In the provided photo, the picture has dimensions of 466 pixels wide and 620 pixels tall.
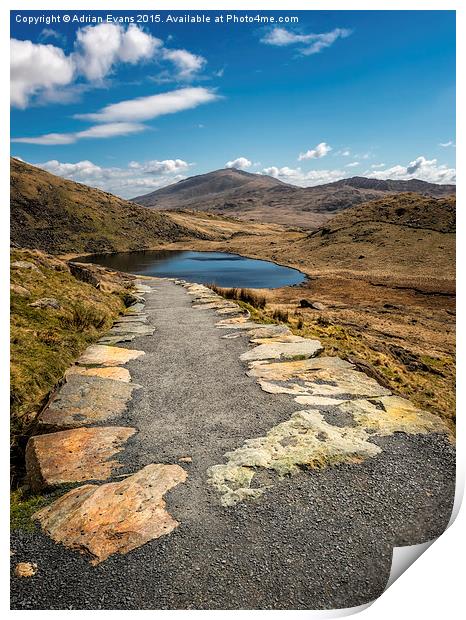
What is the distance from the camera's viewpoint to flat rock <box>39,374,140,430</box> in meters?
6.65

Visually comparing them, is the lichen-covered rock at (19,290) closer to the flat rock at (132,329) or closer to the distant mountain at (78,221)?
the flat rock at (132,329)

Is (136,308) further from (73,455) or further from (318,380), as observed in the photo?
(73,455)

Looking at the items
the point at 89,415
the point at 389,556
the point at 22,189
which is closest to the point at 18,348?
the point at 89,415

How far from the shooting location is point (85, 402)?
7.25 m

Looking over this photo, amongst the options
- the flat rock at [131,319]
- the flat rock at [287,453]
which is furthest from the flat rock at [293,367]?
the flat rock at [131,319]

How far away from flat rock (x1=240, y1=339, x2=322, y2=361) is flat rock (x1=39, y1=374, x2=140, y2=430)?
3.16 m

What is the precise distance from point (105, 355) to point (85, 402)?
103 inches

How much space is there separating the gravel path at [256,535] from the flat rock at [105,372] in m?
1.68

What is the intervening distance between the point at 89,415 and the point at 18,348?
10.3 ft

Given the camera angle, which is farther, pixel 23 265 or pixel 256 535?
pixel 23 265

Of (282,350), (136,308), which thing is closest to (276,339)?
(282,350)

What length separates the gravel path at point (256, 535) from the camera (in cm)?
408

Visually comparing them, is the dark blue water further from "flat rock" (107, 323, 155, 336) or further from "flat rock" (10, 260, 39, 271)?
"flat rock" (107, 323, 155, 336)

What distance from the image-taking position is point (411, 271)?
51.3 m
